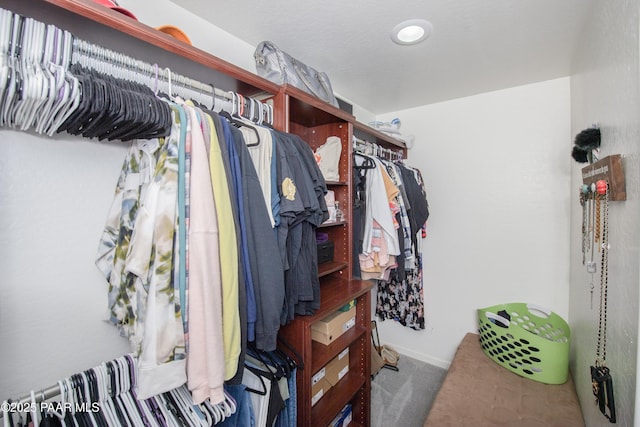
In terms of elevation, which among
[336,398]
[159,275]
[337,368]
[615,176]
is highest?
[615,176]

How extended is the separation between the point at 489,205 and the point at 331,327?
1625mm

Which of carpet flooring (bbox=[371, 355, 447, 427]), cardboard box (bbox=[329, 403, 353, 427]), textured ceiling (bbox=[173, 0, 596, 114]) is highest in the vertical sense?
textured ceiling (bbox=[173, 0, 596, 114])

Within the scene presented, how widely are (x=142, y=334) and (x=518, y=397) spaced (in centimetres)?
189

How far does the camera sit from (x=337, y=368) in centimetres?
157

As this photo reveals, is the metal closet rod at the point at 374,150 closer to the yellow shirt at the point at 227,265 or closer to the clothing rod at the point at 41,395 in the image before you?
the yellow shirt at the point at 227,265

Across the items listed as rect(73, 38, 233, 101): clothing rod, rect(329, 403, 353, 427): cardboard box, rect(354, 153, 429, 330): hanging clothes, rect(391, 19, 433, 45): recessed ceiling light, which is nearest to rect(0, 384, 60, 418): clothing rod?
rect(73, 38, 233, 101): clothing rod

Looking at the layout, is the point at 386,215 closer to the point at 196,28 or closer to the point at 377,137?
the point at 377,137

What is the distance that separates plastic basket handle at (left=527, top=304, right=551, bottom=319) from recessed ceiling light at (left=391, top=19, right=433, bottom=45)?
6.40 ft

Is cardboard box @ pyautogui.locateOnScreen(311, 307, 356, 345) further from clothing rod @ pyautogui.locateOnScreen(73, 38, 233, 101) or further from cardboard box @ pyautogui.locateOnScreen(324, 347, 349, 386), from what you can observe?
clothing rod @ pyautogui.locateOnScreen(73, 38, 233, 101)

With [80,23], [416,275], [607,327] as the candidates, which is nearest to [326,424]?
[607,327]

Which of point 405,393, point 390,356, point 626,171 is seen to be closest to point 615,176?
point 626,171

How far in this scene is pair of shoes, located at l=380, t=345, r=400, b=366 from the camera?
2413 mm

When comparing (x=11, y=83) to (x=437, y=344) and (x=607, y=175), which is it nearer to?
(x=607, y=175)

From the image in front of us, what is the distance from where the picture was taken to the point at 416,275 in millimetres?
2395
